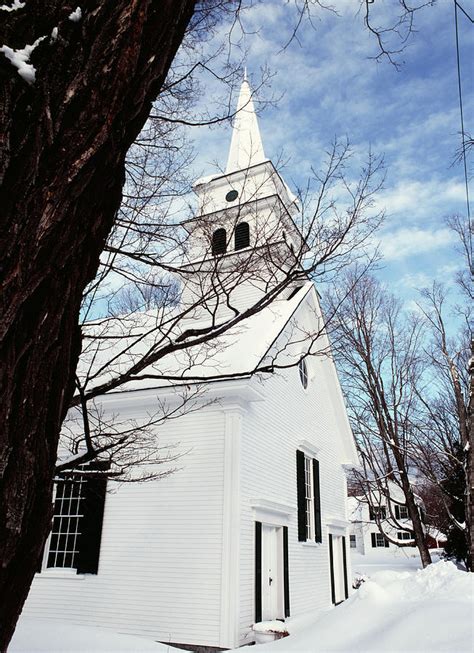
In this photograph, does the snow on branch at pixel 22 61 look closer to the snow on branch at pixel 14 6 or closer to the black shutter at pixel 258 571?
the snow on branch at pixel 14 6

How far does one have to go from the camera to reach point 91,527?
942cm

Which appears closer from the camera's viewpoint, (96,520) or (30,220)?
(30,220)

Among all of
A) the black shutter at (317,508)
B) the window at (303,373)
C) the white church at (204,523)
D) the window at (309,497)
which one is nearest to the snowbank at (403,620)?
the white church at (204,523)

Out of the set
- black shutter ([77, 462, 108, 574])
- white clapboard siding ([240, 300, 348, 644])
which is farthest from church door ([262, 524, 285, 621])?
black shutter ([77, 462, 108, 574])

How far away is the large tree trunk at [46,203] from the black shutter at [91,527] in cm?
796

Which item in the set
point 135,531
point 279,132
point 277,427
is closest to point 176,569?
point 135,531

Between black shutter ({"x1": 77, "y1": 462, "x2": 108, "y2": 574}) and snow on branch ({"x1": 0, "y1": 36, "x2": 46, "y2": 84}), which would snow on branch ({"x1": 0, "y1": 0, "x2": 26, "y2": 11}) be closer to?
snow on branch ({"x1": 0, "y1": 36, "x2": 46, "y2": 84})

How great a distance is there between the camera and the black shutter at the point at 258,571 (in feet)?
28.7

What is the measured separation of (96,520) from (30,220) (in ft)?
30.0

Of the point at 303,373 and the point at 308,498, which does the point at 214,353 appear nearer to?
the point at 303,373

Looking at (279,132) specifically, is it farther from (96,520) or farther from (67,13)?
(96,520)

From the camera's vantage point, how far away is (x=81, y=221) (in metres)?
1.60

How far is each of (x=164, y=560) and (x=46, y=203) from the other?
8500 mm

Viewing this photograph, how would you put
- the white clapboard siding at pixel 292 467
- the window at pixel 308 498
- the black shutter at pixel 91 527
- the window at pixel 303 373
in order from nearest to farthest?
the white clapboard siding at pixel 292 467, the black shutter at pixel 91 527, the window at pixel 308 498, the window at pixel 303 373
